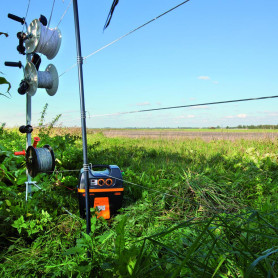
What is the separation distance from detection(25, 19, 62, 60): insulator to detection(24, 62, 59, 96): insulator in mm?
200

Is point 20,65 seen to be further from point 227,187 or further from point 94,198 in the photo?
point 227,187

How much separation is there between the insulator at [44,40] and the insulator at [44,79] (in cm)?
20

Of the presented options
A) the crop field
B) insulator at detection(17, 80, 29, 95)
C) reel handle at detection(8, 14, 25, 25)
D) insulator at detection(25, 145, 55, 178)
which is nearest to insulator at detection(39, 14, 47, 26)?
reel handle at detection(8, 14, 25, 25)

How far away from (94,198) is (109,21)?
1833mm

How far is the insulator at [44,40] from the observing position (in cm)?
322

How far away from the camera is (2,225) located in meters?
2.51

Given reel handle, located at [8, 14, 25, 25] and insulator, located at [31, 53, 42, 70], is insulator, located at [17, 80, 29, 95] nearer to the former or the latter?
insulator, located at [31, 53, 42, 70]

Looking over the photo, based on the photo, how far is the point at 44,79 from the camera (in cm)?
322

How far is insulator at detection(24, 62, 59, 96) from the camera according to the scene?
3195 millimetres

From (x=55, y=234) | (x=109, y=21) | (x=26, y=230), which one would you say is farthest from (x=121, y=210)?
(x=109, y=21)

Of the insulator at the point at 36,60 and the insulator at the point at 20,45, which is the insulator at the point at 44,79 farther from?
the insulator at the point at 20,45

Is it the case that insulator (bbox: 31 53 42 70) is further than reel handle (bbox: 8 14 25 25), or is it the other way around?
reel handle (bbox: 8 14 25 25)

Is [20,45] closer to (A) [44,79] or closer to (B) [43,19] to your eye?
(B) [43,19]

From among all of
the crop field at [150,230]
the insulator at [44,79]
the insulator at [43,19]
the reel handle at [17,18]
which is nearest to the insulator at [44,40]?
the insulator at [43,19]
